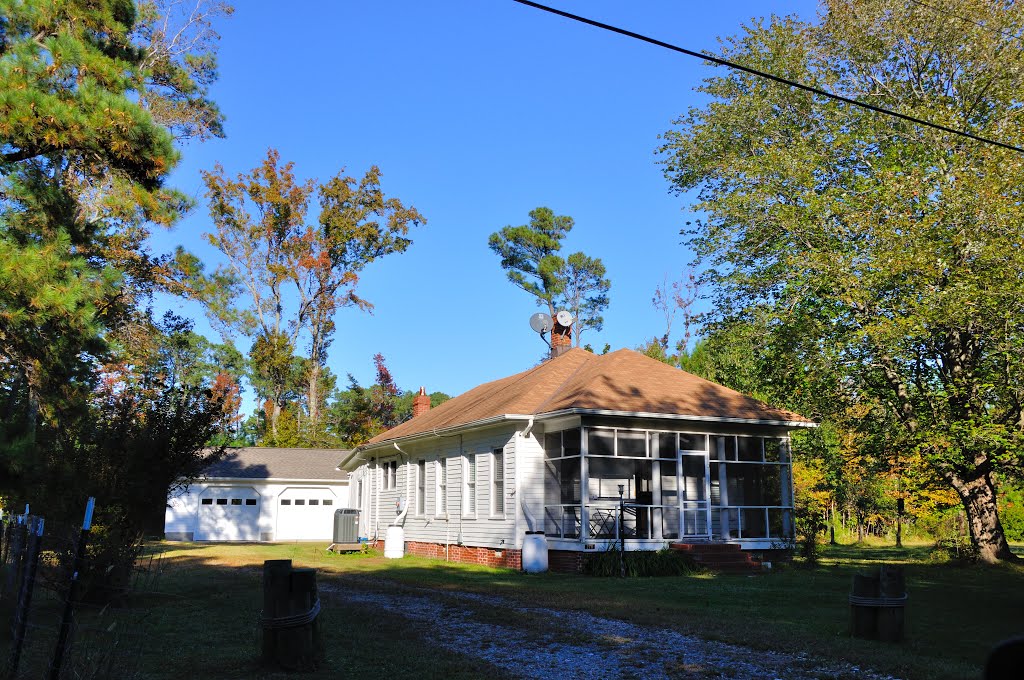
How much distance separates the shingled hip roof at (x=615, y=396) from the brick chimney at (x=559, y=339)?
1102 millimetres

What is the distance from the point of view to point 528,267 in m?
51.2

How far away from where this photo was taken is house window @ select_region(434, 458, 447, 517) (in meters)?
24.1

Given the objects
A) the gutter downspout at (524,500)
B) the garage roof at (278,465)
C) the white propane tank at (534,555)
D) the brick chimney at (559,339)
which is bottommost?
the white propane tank at (534,555)

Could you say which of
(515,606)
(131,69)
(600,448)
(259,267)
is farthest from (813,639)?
(259,267)

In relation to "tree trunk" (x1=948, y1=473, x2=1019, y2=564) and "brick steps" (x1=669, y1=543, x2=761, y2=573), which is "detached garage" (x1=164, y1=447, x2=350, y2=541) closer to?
"brick steps" (x1=669, y1=543, x2=761, y2=573)

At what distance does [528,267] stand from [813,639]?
43.3 m

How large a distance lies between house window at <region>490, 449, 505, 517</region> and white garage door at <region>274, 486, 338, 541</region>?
56.1 feet

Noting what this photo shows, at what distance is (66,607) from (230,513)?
32.0 metres

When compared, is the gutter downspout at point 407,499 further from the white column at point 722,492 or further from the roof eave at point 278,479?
the roof eave at point 278,479

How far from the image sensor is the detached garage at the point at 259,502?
35.4m

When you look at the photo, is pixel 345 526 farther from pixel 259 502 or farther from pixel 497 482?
pixel 259 502

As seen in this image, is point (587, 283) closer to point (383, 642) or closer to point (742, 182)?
point (742, 182)

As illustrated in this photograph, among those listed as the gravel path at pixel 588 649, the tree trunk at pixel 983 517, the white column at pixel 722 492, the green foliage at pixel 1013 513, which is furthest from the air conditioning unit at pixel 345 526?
the green foliage at pixel 1013 513

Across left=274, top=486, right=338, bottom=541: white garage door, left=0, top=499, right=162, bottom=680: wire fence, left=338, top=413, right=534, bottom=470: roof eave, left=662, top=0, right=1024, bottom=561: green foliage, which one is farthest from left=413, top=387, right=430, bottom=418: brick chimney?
left=0, top=499, right=162, bottom=680: wire fence
